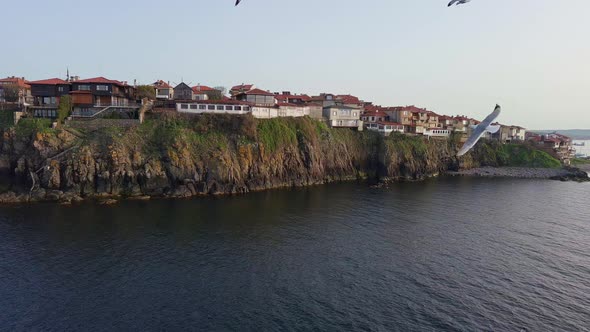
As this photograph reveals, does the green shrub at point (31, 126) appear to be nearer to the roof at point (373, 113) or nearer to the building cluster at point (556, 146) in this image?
the roof at point (373, 113)

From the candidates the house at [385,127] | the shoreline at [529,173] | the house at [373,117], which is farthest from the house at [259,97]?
the shoreline at [529,173]

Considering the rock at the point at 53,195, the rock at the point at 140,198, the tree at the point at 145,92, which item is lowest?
the rock at the point at 140,198

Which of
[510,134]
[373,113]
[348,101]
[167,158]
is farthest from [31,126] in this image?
[510,134]

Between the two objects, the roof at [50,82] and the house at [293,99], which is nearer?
the roof at [50,82]

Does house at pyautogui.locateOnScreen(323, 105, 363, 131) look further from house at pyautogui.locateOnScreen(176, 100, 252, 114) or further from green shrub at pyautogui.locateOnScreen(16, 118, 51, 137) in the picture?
green shrub at pyautogui.locateOnScreen(16, 118, 51, 137)

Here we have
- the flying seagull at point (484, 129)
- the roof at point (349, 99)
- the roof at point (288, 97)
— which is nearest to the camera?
the flying seagull at point (484, 129)

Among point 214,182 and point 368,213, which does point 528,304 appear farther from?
point 214,182
